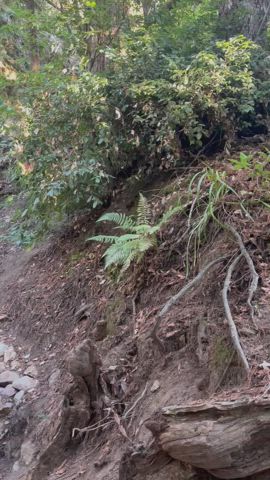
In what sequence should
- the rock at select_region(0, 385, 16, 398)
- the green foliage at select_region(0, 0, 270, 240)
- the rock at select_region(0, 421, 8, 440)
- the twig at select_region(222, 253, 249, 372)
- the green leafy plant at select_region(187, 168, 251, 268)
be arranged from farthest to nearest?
the green foliage at select_region(0, 0, 270, 240)
the rock at select_region(0, 385, 16, 398)
the rock at select_region(0, 421, 8, 440)
the green leafy plant at select_region(187, 168, 251, 268)
the twig at select_region(222, 253, 249, 372)

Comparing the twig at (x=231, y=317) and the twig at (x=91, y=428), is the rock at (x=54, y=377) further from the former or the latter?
the twig at (x=231, y=317)

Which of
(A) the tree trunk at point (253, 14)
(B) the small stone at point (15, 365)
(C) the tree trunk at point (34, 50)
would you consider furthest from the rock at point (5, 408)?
(A) the tree trunk at point (253, 14)

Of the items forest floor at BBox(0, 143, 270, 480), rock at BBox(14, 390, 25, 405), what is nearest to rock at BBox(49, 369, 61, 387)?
forest floor at BBox(0, 143, 270, 480)

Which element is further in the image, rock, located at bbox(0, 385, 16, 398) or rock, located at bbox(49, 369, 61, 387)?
rock, located at bbox(0, 385, 16, 398)

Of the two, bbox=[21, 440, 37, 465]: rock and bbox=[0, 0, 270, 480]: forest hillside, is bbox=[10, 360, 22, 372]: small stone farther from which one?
bbox=[21, 440, 37, 465]: rock

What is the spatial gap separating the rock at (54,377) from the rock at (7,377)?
499mm

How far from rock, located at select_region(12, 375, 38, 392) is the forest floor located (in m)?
0.04

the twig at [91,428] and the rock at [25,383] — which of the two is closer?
the twig at [91,428]

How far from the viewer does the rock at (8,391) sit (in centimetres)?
492

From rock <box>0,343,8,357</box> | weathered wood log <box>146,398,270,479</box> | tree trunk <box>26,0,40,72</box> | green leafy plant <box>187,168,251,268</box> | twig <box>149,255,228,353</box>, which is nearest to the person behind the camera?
weathered wood log <box>146,398,270,479</box>

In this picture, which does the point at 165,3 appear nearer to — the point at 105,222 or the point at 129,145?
the point at 129,145

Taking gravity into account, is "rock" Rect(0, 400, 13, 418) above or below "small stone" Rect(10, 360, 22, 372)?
below

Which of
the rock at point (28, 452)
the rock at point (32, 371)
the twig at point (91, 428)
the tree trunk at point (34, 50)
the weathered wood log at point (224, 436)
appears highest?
the tree trunk at point (34, 50)

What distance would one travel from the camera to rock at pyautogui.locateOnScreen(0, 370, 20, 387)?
5.09 metres
